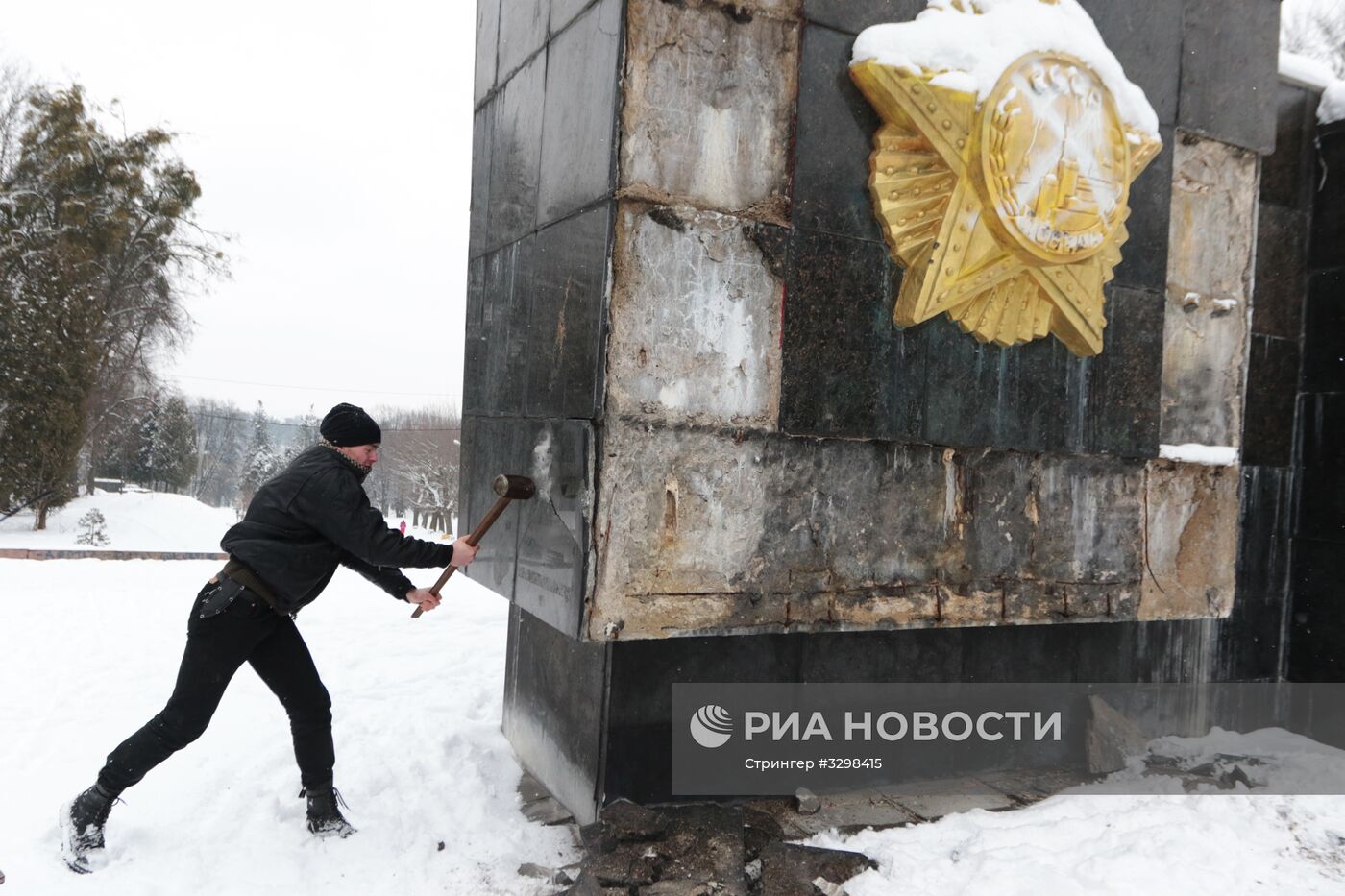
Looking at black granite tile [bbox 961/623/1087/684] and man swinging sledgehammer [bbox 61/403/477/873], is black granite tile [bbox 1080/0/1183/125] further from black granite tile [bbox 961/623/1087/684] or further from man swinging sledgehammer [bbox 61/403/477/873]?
man swinging sledgehammer [bbox 61/403/477/873]

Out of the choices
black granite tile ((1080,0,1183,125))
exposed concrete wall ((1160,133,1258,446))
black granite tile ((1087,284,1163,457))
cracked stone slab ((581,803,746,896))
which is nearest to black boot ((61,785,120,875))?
cracked stone slab ((581,803,746,896))

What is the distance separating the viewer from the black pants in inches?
136

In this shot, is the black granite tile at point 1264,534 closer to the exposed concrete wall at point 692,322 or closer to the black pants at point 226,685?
the exposed concrete wall at point 692,322

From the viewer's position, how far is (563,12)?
3850mm

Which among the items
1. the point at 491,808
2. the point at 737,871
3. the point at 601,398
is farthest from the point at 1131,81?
the point at 491,808

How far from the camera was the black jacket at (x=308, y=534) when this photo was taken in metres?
3.56

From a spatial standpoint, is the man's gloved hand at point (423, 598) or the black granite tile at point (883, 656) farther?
the black granite tile at point (883, 656)

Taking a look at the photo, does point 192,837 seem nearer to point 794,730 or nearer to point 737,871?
point 737,871

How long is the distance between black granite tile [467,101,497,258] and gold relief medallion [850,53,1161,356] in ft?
6.51

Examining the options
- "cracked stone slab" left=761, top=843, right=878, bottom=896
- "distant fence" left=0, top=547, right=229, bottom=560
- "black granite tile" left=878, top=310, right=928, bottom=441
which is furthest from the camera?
"distant fence" left=0, top=547, right=229, bottom=560

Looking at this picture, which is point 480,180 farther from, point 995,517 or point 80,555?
point 80,555

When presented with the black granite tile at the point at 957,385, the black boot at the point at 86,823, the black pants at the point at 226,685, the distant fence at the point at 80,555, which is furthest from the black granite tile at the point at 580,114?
the distant fence at the point at 80,555

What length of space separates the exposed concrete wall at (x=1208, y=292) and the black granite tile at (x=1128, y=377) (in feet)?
0.52

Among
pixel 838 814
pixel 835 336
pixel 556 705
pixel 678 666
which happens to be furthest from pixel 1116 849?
pixel 556 705
